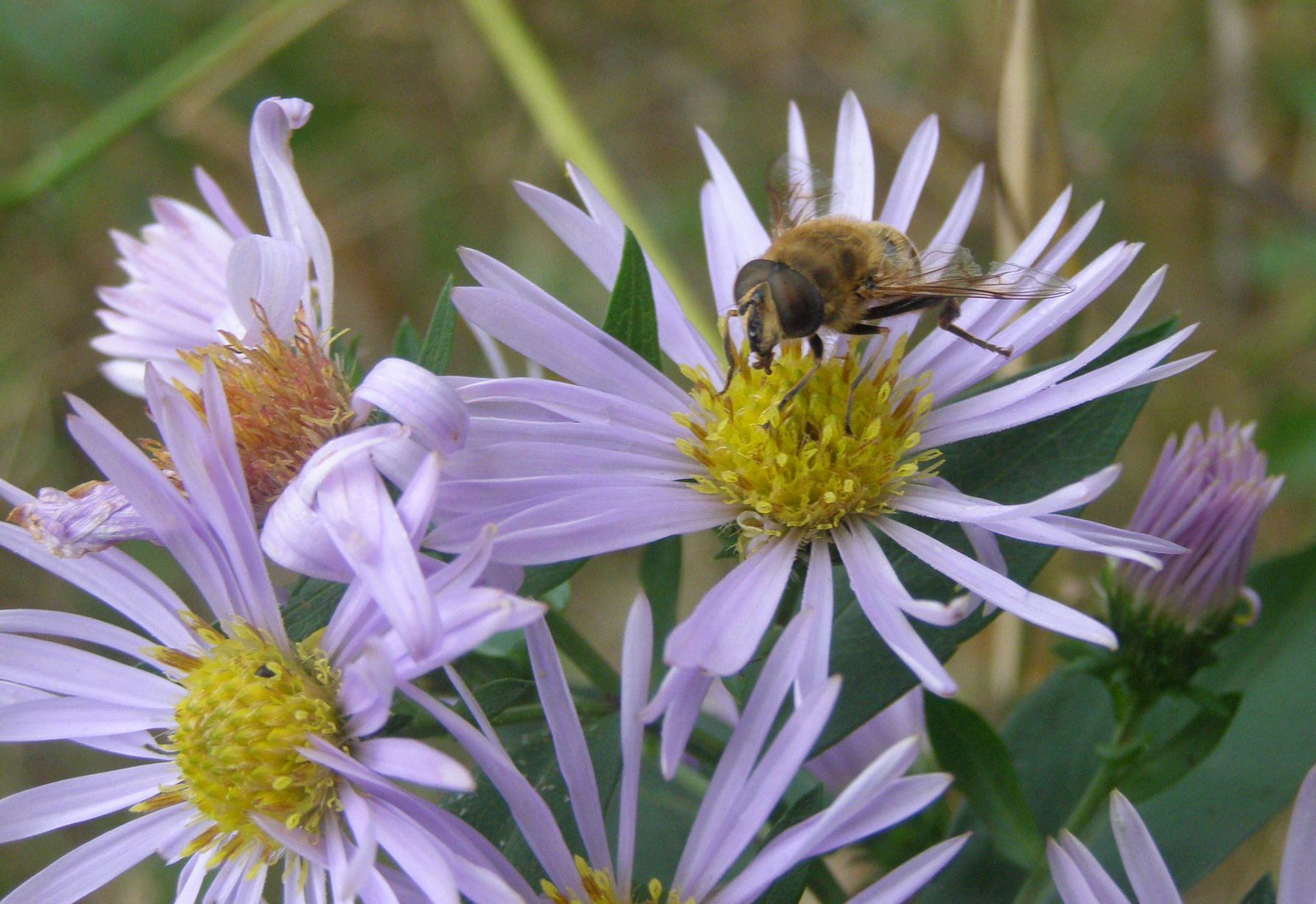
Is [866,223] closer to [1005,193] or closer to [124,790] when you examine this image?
[1005,193]

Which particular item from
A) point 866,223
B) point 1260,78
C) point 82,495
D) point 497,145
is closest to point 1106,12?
point 1260,78

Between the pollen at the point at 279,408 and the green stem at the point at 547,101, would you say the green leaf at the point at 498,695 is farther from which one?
the green stem at the point at 547,101

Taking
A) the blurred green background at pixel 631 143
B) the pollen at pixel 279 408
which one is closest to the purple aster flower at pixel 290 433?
the pollen at pixel 279 408

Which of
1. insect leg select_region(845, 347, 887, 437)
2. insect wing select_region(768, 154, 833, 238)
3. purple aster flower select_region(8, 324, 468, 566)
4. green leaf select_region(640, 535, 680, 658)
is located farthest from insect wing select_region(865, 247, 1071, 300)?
purple aster flower select_region(8, 324, 468, 566)

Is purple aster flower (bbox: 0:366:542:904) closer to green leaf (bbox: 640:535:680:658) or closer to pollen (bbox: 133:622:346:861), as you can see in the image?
pollen (bbox: 133:622:346:861)

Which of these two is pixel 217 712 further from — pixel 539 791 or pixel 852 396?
pixel 852 396

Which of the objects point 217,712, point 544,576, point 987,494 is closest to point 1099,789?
point 987,494
